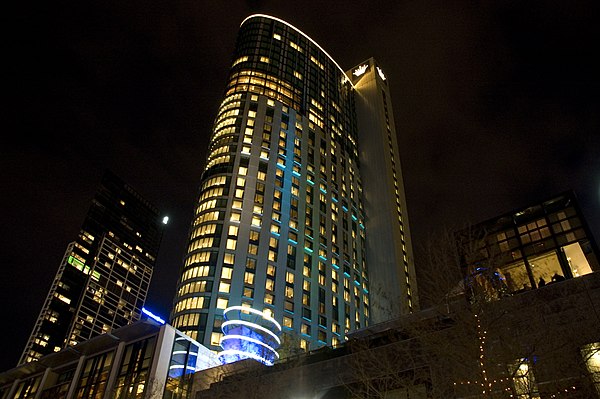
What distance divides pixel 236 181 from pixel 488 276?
7244 centimetres

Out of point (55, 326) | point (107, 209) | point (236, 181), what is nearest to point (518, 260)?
point (236, 181)

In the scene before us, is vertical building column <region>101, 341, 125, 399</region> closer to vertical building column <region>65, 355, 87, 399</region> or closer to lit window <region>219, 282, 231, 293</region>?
vertical building column <region>65, 355, 87, 399</region>

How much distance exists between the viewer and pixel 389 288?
3885 inches

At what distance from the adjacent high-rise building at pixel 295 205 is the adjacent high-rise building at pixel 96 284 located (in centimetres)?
8719

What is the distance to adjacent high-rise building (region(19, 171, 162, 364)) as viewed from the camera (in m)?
154

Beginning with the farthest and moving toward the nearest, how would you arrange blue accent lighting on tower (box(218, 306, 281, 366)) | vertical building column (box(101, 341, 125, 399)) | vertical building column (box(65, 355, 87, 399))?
blue accent lighting on tower (box(218, 306, 281, 366)) → vertical building column (box(65, 355, 87, 399)) → vertical building column (box(101, 341, 125, 399))

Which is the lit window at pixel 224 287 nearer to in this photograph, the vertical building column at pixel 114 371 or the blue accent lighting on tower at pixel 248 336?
the blue accent lighting on tower at pixel 248 336

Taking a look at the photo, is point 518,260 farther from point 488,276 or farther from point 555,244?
point 488,276

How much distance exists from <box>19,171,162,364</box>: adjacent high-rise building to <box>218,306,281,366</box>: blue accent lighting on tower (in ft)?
314

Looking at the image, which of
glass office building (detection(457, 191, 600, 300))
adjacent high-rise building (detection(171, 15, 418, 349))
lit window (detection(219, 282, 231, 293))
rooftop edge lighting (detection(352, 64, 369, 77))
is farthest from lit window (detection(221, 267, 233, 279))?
rooftop edge lighting (detection(352, 64, 369, 77))

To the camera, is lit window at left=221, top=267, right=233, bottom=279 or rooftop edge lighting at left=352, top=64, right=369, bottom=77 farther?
rooftop edge lighting at left=352, top=64, right=369, bottom=77

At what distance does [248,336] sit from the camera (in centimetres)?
6481

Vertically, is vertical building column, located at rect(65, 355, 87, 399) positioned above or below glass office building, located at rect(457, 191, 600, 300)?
below

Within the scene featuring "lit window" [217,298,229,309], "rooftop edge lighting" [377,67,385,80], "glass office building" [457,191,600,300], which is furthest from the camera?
"rooftop edge lighting" [377,67,385,80]
